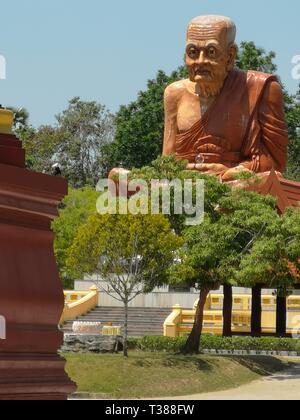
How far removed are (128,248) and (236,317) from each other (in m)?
7.39

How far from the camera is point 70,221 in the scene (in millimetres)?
37781

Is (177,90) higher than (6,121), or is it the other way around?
(177,90)

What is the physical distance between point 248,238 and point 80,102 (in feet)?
104

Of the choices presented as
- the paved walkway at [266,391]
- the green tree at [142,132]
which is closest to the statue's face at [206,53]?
the paved walkway at [266,391]

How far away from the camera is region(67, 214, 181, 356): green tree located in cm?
2216

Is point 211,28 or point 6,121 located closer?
point 6,121

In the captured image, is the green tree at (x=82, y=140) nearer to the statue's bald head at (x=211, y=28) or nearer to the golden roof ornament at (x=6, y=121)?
the statue's bald head at (x=211, y=28)

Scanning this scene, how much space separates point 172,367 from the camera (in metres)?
20.2

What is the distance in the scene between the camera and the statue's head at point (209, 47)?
28609 millimetres

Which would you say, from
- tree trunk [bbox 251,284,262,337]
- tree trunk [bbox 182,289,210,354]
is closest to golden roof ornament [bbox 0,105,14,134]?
tree trunk [bbox 182,289,210,354]

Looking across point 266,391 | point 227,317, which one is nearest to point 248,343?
point 227,317

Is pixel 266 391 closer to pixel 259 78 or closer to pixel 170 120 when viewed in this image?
pixel 259 78

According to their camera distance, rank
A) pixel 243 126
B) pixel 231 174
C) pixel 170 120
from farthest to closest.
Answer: pixel 170 120 < pixel 243 126 < pixel 231 174
